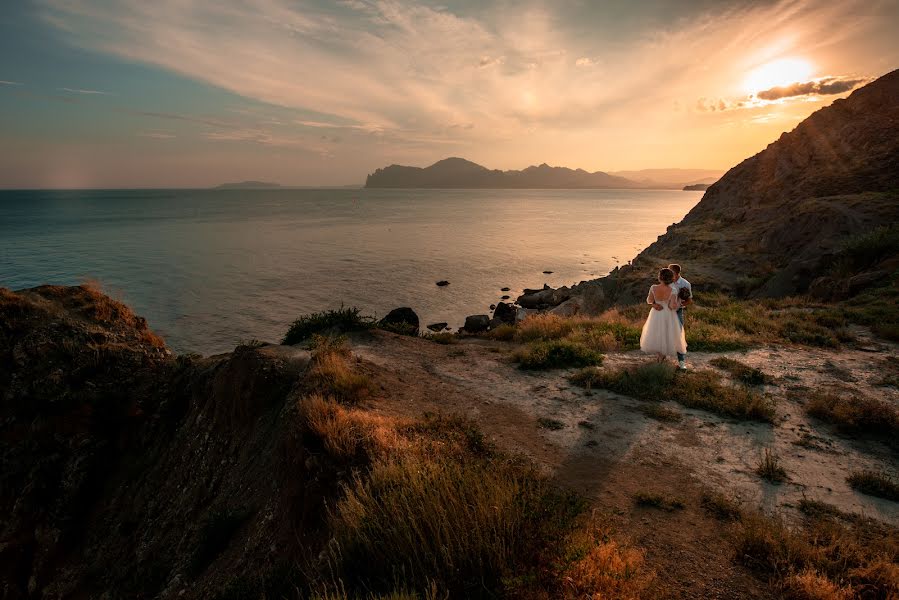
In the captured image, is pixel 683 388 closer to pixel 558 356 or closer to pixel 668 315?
pixel 668 315

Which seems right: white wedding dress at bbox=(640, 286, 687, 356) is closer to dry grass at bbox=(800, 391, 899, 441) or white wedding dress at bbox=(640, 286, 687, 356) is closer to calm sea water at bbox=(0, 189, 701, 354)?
dry grass at bbox=(800, 391, 899, 441)

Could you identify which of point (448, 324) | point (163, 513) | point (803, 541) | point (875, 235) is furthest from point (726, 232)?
point (163, 513)

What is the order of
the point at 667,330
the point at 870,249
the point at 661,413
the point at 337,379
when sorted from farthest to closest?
the point at 870,249, the point at 667,330, the point at 661,413, the point at 337,379

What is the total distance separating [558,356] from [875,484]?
7662 mm

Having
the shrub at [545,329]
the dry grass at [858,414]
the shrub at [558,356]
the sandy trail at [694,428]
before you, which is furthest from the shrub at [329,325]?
the dry grass at [858,414]

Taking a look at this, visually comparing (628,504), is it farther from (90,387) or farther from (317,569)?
(90,387)

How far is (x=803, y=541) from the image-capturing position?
5539mm

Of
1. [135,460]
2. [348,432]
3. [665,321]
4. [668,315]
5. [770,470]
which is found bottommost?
[135,460]

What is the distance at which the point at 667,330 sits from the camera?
12.7 m

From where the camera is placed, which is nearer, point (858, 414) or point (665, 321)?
point (858, 414)

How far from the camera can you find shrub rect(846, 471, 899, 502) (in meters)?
7.10

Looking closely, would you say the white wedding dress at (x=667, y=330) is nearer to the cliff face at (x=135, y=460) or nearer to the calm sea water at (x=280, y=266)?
the cliff face at (x=135, y=460)

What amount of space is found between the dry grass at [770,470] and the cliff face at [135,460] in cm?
731

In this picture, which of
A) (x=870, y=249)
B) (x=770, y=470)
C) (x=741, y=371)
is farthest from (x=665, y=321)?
(x=870, y=249)
